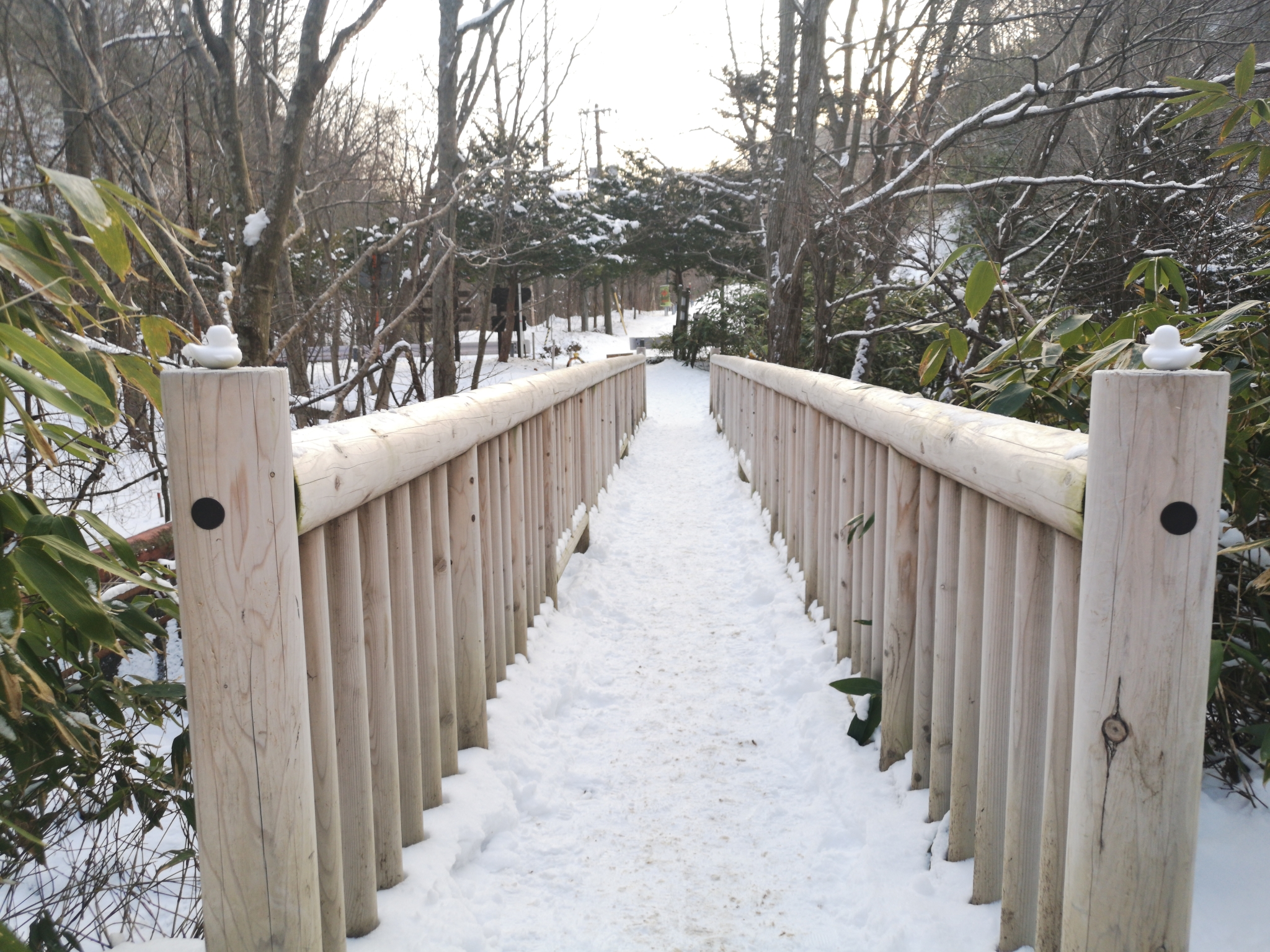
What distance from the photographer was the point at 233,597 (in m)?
1.27

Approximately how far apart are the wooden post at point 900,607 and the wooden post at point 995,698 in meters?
0.56

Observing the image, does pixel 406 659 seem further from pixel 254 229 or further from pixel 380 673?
pixel 254 229

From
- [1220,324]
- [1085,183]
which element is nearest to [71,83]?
[1220,324]

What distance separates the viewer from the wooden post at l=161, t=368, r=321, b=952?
4.03ft

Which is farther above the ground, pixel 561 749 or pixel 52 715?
pixel 52 715

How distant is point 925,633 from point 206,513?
5.79ft

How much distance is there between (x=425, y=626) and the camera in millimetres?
2145

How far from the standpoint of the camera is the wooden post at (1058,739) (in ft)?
4.66

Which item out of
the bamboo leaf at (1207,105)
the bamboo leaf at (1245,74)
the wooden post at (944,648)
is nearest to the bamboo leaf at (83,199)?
the wooden post at (944,648)

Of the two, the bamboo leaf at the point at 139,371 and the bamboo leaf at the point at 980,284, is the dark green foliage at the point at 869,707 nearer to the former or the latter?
the bamboo leaf at the point at 980,284

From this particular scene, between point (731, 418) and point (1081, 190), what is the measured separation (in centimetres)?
442

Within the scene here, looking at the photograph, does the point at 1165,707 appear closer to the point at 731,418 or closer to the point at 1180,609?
the point at 1180,609

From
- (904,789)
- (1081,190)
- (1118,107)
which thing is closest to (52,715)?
(904,789)

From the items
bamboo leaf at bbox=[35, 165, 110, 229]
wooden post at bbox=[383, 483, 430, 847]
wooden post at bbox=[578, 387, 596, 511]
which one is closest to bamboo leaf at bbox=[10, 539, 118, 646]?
bamboo leaf at bbox=[35, 165, 110, 229]
